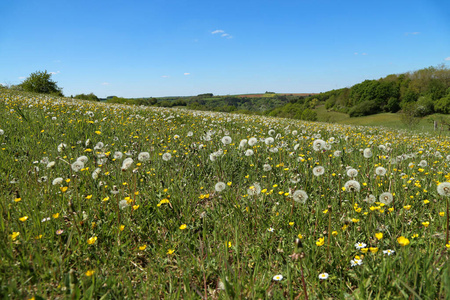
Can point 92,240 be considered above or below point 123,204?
below

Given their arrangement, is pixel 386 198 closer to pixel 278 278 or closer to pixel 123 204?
pixel 278 278

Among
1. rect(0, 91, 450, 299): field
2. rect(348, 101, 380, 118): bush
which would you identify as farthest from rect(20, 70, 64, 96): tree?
rect(348, 101, 380, 118): bush

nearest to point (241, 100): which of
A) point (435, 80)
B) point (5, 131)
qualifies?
point (435, 80)

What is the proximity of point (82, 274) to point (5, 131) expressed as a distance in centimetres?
546

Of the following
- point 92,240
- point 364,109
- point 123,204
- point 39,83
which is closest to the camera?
point 92,240

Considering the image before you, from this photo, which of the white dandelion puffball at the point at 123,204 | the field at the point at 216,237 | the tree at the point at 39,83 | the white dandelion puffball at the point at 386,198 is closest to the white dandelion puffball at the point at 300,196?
the field at the point at 216,237

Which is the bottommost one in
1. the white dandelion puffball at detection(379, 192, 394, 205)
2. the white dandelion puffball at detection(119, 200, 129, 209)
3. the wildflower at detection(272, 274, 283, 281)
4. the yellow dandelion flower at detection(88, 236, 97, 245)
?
the wildflower at detection(272, 274, 283, 281)

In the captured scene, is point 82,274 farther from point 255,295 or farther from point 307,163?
point 307,163

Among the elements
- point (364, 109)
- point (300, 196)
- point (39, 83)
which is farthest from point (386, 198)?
point (364, 109)

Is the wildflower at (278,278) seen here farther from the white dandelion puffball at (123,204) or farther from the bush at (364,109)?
the bush at (364,109)

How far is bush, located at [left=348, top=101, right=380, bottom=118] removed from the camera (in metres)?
89.2

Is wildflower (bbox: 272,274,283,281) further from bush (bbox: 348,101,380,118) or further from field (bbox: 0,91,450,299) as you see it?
bush (bbox: 348,101,380,118)

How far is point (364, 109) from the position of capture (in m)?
89.2

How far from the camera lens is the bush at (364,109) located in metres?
89.2
